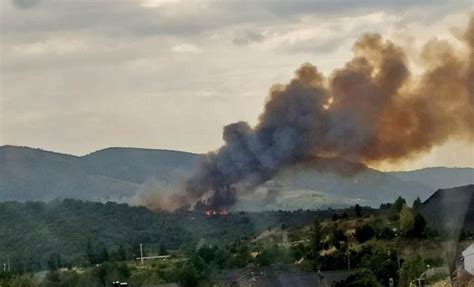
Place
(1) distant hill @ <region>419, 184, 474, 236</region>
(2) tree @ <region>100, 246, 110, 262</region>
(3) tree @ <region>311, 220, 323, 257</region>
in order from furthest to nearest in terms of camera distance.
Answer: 1. (2) tree @ <region>100, 246, 110, 262</region>
2. (1) distant hill @ <region>419, 184, 474, 236</region>
3. (3) tree @ <region>311, 220, 323, 257</region>

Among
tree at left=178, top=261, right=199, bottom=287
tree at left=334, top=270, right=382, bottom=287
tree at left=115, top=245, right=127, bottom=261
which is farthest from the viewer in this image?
tree at left=115, top=245, right=127, bottom=261

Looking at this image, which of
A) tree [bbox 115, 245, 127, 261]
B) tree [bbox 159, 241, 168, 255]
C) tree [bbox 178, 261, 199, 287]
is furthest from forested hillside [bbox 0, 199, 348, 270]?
tree [bbox 178, 261, 199, 287]

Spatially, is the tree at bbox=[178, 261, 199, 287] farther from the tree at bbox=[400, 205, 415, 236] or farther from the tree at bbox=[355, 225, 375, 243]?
the tree at bbox=[355, 225, 375, 243]

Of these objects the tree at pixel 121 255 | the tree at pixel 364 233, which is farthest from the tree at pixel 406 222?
the tree at pixel 121 255

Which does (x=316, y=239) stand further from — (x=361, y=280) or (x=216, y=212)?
(x=361, y=280)

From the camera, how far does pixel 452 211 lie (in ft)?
481

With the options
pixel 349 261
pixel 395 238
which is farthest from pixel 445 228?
pixel 349 261

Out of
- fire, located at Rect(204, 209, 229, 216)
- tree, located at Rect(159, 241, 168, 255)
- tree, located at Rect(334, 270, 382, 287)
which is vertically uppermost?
fire, located at Rect(204, 209, 229, 216)

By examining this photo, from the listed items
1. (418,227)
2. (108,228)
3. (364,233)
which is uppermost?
(108,228)

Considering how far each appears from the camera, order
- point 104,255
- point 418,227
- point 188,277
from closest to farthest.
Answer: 1. point 188,277
2. point 418,227
3. point 104,255

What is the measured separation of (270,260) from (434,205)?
104ft

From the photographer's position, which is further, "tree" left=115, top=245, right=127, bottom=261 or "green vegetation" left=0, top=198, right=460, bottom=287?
"tree" left=115, top=245, right=127, bottom=261

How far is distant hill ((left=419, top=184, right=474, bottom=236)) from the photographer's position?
422 ft

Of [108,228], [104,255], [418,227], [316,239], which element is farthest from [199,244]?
[108,228]
